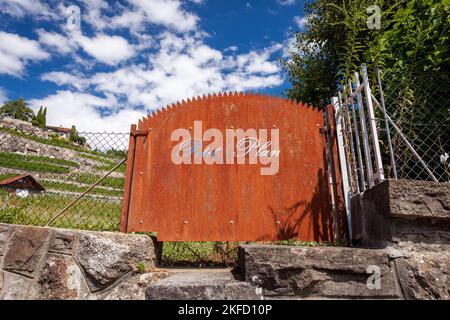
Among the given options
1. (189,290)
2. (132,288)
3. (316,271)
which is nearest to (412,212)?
(316,271)

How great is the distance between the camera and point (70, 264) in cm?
223

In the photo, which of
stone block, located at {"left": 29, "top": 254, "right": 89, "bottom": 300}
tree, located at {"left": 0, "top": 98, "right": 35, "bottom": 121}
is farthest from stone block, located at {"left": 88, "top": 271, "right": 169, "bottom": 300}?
tree, located at {"left": 0, "top": 98, "right": 35, "bottom": 121}

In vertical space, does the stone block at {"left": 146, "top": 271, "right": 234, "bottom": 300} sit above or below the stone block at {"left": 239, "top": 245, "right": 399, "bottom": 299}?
below

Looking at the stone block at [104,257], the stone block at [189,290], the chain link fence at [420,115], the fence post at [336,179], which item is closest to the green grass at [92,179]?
the stone block at [104,257]

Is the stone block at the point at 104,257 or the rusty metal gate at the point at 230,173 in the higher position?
the rusty metal gate at the point at 230,173

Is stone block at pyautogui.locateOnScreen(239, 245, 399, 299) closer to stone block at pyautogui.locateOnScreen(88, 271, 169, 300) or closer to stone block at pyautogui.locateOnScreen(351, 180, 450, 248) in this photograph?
stone block at pyautogui.locateOnScreen(351, 180, 450, 248)

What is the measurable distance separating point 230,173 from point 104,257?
49.3 inches

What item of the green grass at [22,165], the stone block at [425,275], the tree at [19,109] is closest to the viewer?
the stone block at [425,275]

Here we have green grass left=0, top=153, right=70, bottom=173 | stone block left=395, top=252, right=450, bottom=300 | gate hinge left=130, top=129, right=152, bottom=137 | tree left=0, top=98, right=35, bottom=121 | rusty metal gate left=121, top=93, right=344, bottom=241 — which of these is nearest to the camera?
stone block left=395, top=252, right=450, bottom=300

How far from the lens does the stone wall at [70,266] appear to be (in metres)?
2.20

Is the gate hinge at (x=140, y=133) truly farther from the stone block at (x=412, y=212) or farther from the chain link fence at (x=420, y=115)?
the chain link fence at (x=420, y=115)

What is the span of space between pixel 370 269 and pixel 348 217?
2.62 feet

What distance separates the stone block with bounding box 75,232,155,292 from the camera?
86.6 inches
